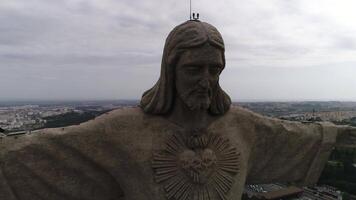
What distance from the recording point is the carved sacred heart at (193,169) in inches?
Answer: 150

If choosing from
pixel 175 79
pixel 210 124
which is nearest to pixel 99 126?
pixel 175 79

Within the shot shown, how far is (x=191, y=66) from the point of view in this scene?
3645mm

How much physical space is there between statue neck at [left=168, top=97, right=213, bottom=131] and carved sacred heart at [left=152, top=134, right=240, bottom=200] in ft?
0.40

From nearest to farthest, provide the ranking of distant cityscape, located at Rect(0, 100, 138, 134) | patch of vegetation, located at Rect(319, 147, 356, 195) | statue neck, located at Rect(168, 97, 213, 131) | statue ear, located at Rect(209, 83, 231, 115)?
statue neck, located at Rect(168, 97, 213, 131), statue ear, located at Rect(209, 83, 231, 115), patch of vegetation, located at Rect(319, 147, 356, 195), distant cityscape, located at Rect(0, 100, 138, 134)

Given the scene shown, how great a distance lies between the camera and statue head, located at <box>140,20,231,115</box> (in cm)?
362

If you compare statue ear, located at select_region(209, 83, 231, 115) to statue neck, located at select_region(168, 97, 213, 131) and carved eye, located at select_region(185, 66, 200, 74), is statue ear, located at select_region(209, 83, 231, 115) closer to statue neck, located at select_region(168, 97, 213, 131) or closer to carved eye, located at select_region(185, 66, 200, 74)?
statue neck, located at select_region(168, 97, 213, 131)

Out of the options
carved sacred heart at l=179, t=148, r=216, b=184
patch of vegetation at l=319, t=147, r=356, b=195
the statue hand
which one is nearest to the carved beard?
carved sacred heart at l=179, t=148, r=216, b=184

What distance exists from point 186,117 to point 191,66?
0.62m

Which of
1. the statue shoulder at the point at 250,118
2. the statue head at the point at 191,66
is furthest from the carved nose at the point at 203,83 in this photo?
the statue shoulder at the point at 250,118

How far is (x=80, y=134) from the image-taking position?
12.3 feet

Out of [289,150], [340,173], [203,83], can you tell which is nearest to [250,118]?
[289,150]

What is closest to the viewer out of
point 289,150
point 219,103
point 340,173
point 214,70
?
point 214,70

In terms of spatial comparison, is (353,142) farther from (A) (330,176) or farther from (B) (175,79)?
(A) (330,176)

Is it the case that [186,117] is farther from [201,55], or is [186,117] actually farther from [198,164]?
[201,55]
